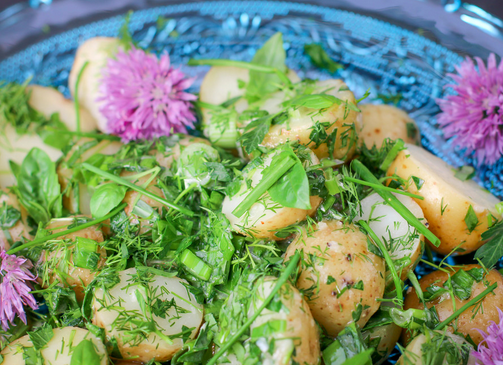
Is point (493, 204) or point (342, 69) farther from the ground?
point (342, 69)

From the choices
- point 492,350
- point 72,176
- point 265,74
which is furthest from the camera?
point 265,74

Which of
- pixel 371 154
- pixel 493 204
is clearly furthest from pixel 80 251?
pixel 493 204

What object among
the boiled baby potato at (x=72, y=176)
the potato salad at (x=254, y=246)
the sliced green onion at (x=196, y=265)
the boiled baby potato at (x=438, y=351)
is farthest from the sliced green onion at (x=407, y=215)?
the boiled baby potato at (x=72, y=176)

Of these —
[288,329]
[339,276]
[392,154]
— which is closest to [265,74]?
[392,154]

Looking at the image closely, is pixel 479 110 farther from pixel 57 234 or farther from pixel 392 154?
pixel 57 234

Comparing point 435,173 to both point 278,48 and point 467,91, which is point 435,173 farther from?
point 278,48

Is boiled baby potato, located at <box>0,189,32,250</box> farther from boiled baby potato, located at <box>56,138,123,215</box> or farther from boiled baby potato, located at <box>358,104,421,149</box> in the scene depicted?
boiled baby potato, located at <box>358,104,421,149</box>
